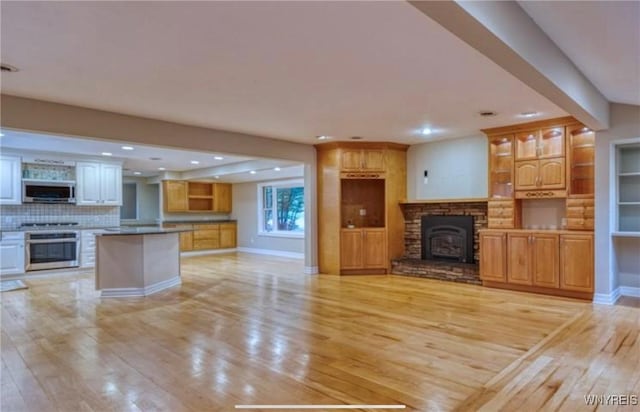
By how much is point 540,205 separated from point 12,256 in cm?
880

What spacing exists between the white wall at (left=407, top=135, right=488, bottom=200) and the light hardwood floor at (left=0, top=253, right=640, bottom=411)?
6.02ft

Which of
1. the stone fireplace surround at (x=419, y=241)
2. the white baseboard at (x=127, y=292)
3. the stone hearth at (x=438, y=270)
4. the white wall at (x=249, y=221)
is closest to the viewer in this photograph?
the white baseboard at (x=127, y=292)

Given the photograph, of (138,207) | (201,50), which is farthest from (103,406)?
(138,207)

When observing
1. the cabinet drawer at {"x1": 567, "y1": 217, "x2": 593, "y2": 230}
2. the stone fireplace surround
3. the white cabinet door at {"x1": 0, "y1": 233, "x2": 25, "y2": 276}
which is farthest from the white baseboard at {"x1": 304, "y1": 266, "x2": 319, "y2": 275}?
the white cabinet door at {"x1": 0, "y1": 233, "x2": 25, "y2": 276}

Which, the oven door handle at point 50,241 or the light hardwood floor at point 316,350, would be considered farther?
the oven door handle at point 50,241

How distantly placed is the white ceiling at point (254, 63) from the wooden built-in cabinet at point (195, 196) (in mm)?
6105

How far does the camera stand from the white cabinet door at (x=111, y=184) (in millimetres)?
8094

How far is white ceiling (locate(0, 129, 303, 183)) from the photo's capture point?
6.20m

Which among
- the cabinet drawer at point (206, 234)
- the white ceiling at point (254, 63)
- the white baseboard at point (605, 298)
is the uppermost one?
the white ceiling at point (254, 63)

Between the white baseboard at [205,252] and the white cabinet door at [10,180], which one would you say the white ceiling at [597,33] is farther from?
the white baseboard at [205,252]

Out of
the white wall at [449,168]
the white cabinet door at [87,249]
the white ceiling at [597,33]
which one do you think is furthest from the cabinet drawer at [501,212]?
the white cabinet door at [87,249]

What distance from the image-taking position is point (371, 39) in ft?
8.71

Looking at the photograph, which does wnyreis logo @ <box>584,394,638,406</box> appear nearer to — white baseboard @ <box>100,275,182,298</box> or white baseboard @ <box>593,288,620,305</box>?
white baseboard @ <box>593,288,620,305</box>

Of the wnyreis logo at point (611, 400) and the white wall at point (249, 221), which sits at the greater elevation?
the white wall at point (249, 221)
